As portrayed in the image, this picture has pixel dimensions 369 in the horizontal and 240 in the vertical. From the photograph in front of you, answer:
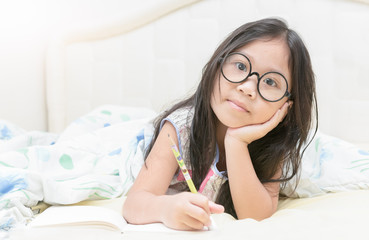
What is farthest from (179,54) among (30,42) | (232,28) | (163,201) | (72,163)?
(163,201)

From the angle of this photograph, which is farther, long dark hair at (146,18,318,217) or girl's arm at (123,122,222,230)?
long dark hair at (146,18,318,217)

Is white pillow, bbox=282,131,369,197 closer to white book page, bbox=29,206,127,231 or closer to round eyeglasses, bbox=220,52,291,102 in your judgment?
round eyeglasses, bbox=220,52,291,102

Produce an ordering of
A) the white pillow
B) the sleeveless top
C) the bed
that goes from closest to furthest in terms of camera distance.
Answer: the bed → the sleeveless top → the white pillow

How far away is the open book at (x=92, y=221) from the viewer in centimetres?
87

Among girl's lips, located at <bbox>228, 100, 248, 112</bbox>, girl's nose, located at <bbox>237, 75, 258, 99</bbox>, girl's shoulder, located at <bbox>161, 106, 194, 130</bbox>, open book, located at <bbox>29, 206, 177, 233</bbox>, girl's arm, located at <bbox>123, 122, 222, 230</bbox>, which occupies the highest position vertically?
girl's nose, located at <bbox>237, 75, 258, 99</bbox>

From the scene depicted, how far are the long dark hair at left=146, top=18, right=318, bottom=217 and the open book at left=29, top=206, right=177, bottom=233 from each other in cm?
29

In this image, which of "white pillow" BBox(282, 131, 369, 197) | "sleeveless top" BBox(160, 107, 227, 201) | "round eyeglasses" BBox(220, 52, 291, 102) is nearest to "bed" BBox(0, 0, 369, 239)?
"white pillow" BBox(282, 131, 369, 197)

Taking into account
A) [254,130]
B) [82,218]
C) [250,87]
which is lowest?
[82,218]

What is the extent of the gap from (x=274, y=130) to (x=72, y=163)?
550 mm

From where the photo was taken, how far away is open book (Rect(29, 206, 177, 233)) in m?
0.87

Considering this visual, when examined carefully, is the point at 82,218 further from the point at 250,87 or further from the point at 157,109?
the point at 157,109

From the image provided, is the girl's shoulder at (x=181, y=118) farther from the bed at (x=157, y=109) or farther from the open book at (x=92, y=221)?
the open book at (x=92, y=221)

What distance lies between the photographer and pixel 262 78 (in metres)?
1.01

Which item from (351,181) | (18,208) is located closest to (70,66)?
(18,208)
